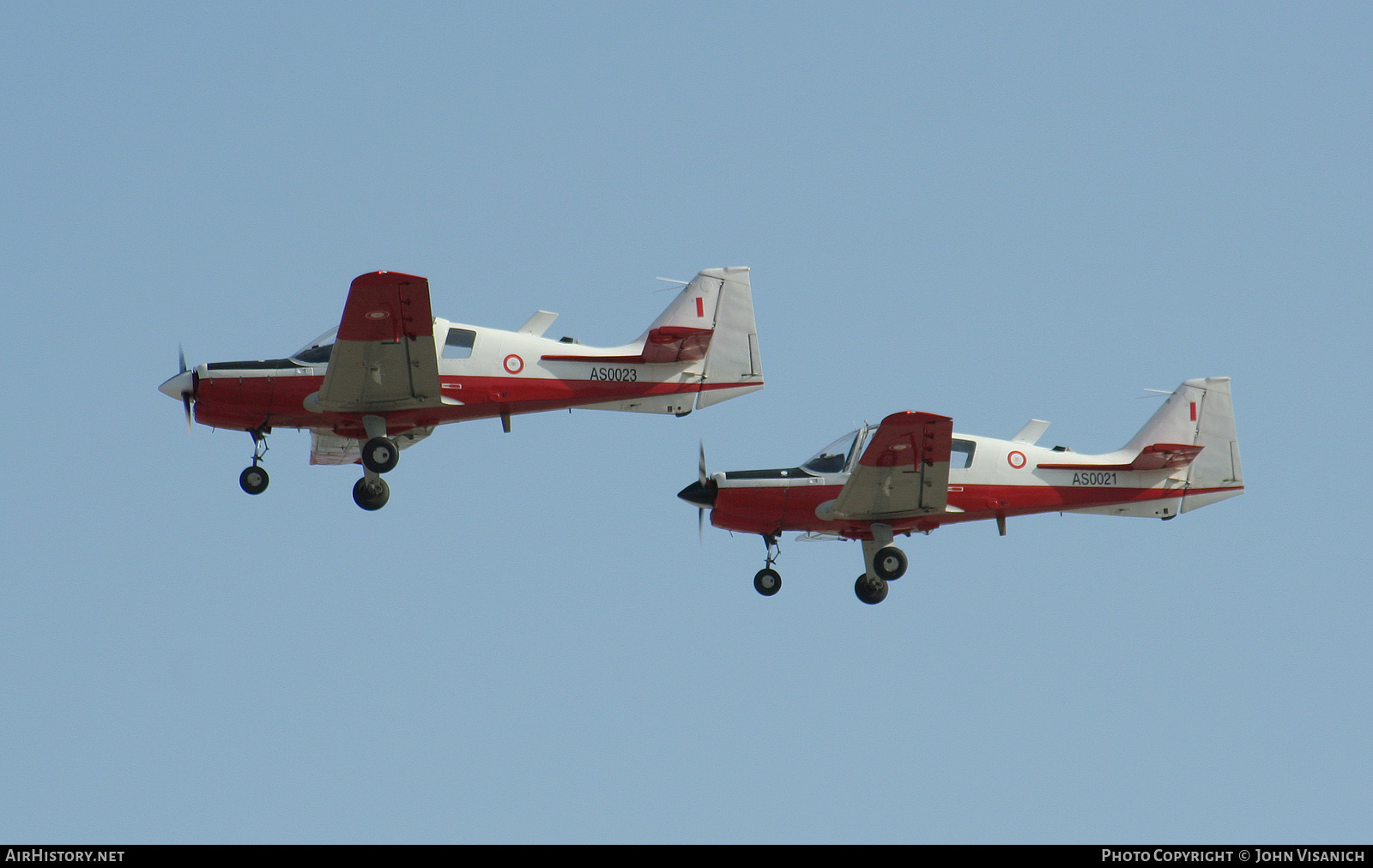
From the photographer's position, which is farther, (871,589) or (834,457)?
(834,457)

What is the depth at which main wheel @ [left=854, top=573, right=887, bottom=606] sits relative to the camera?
30172 millimetres

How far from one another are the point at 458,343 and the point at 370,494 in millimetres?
2710

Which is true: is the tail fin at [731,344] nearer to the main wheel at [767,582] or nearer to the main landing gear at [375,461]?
the main wheel at [767,582]

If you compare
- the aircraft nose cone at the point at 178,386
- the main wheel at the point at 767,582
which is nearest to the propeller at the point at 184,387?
the aircraft nose cone at the point at 178,386

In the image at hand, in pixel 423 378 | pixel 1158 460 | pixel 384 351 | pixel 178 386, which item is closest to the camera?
pixel 384 351

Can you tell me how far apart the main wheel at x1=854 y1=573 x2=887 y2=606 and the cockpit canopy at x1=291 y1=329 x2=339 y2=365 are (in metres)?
9.16

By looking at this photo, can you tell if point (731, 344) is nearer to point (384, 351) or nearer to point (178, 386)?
point (384, 351)

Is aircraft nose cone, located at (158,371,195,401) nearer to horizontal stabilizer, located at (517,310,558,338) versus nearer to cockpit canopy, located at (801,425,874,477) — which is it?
horizontal stabilizer, located at (517,310,558,338)

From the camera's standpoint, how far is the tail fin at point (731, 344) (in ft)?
102

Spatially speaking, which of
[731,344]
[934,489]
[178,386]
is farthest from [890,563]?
[178,386]

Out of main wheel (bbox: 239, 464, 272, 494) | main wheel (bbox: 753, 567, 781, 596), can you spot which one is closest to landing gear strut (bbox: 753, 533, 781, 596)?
main wheel (bbox: 753, 567, 781, 596)

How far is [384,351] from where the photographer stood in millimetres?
27453

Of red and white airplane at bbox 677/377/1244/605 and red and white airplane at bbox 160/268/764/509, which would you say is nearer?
red and white airplane at bbox 160/268/764/509
